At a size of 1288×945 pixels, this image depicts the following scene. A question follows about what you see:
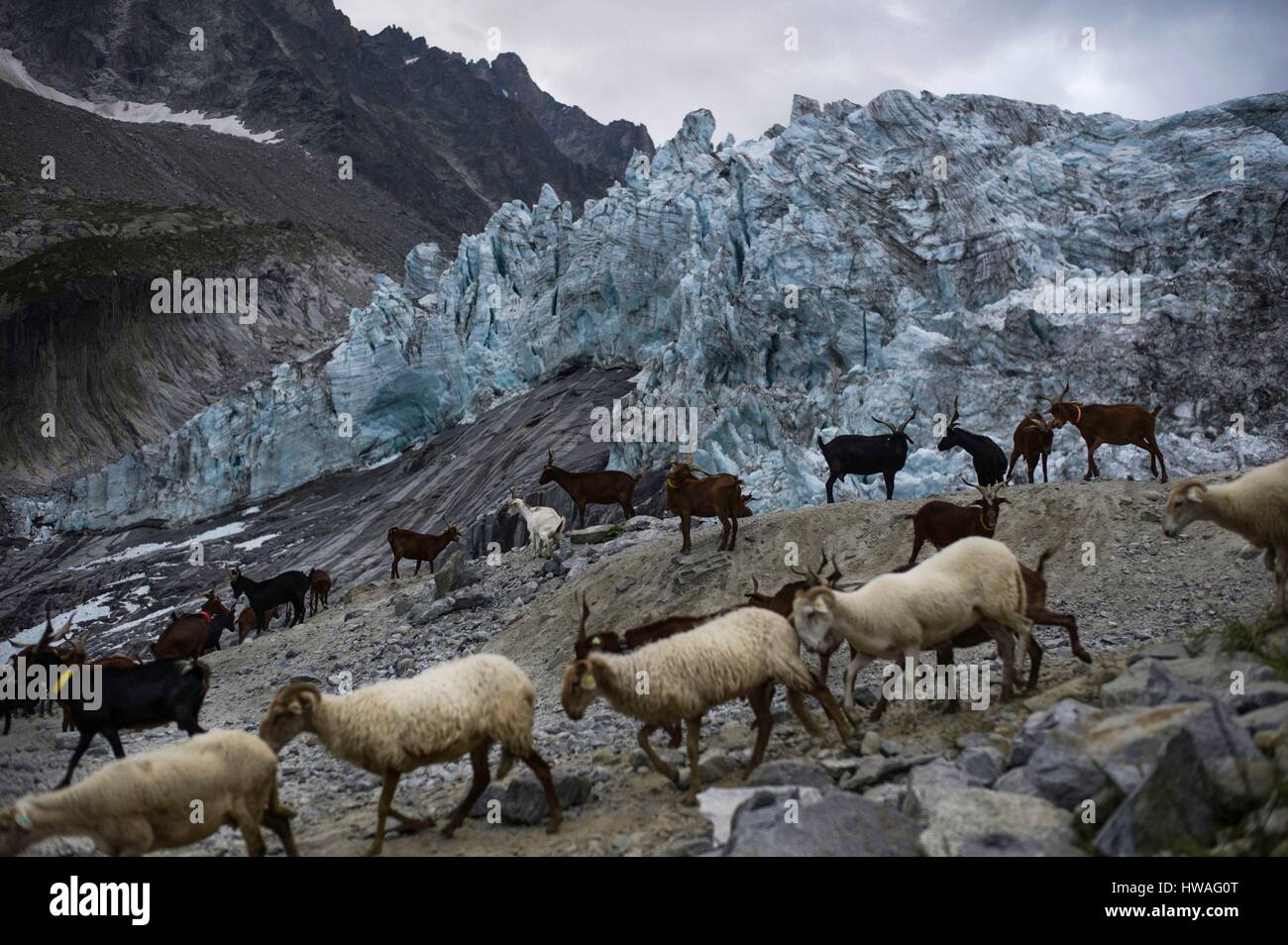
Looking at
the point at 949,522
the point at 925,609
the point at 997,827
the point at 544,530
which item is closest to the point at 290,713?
the point at 997,827

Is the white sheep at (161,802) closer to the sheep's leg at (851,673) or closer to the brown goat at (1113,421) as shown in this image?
the sheep's leg at (851,673)

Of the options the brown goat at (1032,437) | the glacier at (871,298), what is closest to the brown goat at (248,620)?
the glacier at (871,298)

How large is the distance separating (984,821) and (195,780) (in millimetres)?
5789

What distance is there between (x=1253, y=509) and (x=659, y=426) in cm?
2777

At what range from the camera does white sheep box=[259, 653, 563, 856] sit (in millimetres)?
8117

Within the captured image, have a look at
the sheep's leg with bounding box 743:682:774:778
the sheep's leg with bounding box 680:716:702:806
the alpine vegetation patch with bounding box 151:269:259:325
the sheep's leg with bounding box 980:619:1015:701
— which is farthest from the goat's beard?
the alpine vegetation patch with bounding box 151:269:259:325

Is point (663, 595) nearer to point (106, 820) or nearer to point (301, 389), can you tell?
point (106, 820)

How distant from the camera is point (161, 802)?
289 inches

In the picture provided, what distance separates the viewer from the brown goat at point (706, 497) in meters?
17.1

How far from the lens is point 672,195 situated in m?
48.7

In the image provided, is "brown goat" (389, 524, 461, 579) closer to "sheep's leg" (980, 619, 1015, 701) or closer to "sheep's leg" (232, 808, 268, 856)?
"sheep's leg" (232, 808, 268, 856)
